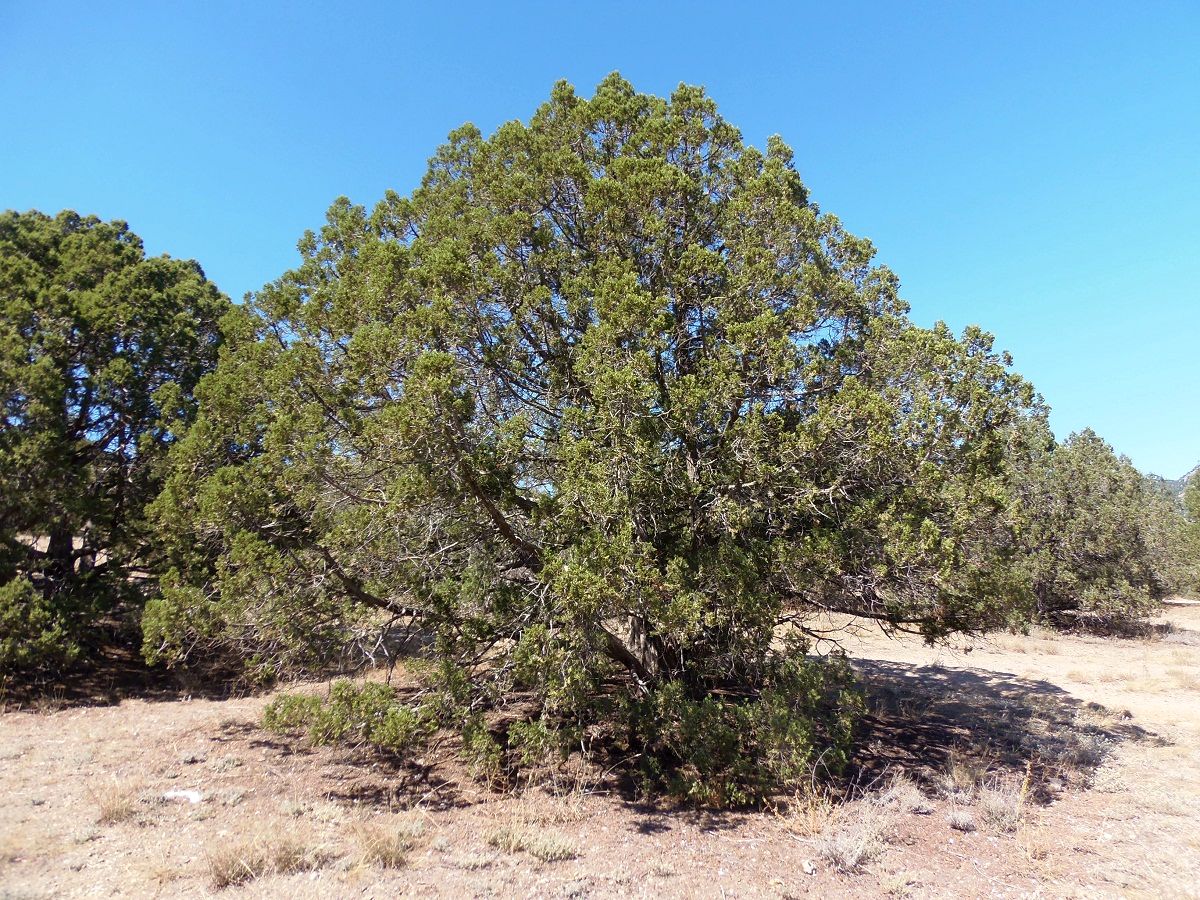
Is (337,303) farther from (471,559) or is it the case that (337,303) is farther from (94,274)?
(94,274)

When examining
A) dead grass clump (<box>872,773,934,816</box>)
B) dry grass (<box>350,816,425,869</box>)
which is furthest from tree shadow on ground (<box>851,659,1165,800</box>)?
dry grass (<box>350,816,425,869</box>)

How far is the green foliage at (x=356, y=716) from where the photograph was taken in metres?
6.05

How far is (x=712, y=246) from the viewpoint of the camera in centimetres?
820

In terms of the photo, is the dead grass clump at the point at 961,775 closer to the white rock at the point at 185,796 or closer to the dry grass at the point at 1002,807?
the dry grass at the point at 1002,807

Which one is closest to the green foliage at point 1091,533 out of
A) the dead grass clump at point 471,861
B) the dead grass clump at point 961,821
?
the dead grass clump at point 961,821

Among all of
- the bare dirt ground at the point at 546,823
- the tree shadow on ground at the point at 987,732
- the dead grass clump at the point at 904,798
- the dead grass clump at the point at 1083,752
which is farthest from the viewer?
the dead grass clump at the point at 1083,752

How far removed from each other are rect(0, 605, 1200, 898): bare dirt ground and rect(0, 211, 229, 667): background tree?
2.03 meters

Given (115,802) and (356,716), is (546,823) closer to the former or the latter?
(356,716)

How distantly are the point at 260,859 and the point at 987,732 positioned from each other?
10603 mm

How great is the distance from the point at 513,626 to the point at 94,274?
1129 centimetres

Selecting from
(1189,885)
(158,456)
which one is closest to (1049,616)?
(1189,885)

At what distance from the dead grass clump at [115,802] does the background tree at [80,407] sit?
177 inches

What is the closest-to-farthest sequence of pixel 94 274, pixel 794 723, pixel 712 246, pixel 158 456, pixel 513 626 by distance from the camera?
pixel 794 723 < pixel 513 626 < pixel 712 246 < pixel 158 456 < pixel 94 274

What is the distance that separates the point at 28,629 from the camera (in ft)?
29.5
